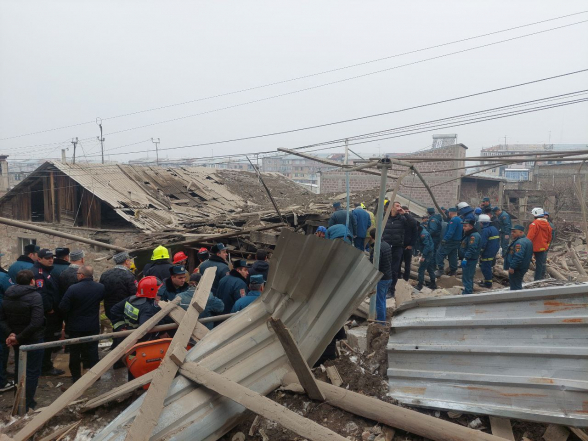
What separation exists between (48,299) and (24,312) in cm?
95

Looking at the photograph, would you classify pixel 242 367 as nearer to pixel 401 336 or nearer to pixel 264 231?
pixel 401 336

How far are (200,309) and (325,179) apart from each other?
28.0m

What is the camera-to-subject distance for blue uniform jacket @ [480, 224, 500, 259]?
9078 mm

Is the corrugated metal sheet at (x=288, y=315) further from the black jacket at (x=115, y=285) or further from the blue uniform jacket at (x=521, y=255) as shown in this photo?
the blue uniform jacket at (x=521, y=255)

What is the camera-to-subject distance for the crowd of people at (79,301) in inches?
198

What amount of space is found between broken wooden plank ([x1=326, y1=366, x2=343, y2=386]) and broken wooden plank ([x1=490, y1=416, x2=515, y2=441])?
4.31ft

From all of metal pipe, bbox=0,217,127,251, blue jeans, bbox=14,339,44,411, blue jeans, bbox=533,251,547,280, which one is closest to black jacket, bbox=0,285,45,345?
blue jeans, bbox=14,339,44,411

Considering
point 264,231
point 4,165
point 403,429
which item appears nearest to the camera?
point 403,429

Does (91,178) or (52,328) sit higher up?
(91,178)

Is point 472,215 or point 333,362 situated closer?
point 333,362

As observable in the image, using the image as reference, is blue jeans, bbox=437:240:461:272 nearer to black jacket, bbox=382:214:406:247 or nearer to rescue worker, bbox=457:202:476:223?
rescue worker, bbox=457:202:476:223

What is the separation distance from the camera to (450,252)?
1009 cm

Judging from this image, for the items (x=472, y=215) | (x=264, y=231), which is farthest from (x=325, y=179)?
(x=472, y=215)

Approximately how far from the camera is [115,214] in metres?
16.8
